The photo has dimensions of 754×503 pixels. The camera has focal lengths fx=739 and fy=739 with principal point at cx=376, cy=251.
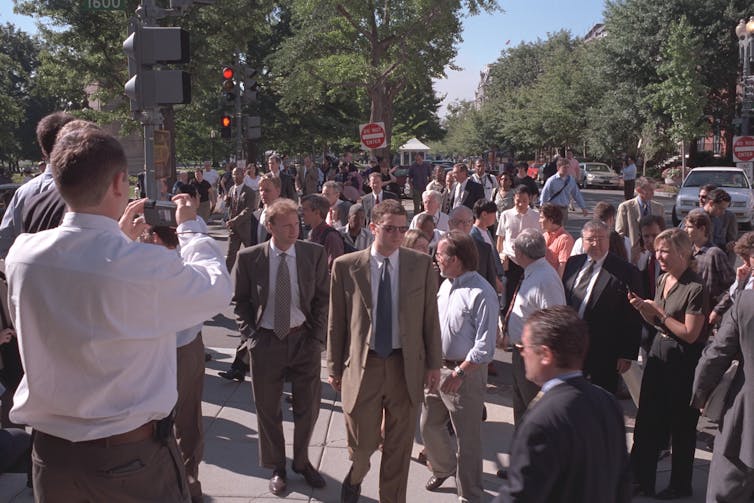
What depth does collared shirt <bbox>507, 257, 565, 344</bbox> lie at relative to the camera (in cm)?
495

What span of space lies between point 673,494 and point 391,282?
2.43 metres

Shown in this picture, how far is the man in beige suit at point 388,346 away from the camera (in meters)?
4.46

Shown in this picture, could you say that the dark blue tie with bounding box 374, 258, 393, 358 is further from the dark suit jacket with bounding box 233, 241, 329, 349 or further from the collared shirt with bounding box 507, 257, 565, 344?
the collared shirt with bounding box 507, 257, 565, 344

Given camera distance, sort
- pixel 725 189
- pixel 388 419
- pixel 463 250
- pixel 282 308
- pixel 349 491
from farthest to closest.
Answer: pixel 725 189 < pixel 282 308 < pixel 463 250 < pixel 349 491 < pixel 388 419

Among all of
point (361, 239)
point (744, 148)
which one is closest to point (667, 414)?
point (361, 239)

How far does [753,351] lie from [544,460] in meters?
2.08

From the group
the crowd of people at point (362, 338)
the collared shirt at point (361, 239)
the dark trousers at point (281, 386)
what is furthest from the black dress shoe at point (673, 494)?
the collared shirt at point (361, 239)

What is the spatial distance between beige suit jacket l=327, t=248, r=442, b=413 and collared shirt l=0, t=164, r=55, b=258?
1.77 metres

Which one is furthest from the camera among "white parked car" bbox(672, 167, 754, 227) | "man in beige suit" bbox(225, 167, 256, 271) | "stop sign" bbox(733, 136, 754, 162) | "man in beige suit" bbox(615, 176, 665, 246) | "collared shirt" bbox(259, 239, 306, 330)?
"white parked car" bbox(672, 167, 754, 227)

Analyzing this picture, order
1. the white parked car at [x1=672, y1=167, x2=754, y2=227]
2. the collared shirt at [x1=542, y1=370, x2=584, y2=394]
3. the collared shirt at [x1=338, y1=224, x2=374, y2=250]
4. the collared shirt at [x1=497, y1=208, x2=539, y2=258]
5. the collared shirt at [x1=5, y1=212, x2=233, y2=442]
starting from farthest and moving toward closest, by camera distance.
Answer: the white parked car at [x1=672, y1=167, x2=754, y2=227], the collared shirt at [x1=497, y1=208, x2=539, y2=258], the collared shirt at [x1=338, y1=224, x2=374, y2=250], the collared shirt at [x1=542, y1=370, x2=584, y2=394], the collared shirt at [x1=5, y1=212, x2=233, y2=442]

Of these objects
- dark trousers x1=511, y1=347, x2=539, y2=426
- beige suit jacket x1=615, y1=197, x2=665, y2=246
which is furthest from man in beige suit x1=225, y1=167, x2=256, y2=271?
dark trousers x1=511, y1=347, x2=539, y2=426

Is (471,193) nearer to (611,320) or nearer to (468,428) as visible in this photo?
(611,320)

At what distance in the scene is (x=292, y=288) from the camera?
16.5 feet

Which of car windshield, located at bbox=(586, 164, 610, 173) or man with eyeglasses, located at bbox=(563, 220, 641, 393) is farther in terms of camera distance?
car windshield, located at bbox=(586, 164, 610, 173)
